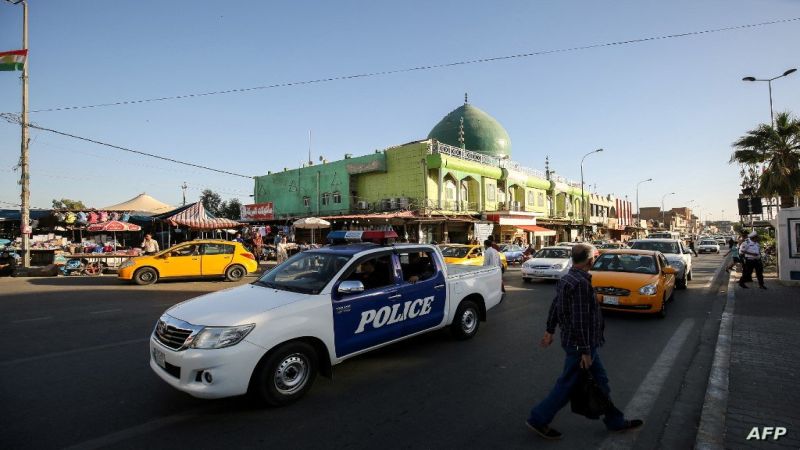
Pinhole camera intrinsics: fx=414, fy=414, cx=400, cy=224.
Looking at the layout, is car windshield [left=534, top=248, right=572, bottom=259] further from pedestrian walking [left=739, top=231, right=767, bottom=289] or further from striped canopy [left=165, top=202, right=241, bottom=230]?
striped canopy [left=165, top=202, right=241, bottom=230]

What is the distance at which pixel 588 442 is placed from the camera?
3.52 m

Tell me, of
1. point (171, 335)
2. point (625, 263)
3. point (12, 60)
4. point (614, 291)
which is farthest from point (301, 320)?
point (12, 60)

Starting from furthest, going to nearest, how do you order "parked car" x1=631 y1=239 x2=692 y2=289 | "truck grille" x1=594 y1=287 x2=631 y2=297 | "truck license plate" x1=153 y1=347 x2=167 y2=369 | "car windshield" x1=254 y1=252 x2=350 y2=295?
"parked car" x1=631 y1=239 x2=692 y2=289 < "truck grille" x1=594 y1=287 x2=631 y2=297 < "car windshield" x1=254 y1=252 x2=350 y2=295 < "truck license plate" x1=153 y1=347 x2=167 y2=369

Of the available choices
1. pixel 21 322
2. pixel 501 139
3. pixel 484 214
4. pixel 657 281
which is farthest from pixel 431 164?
pixel 21 322

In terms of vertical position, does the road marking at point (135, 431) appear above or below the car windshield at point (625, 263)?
below

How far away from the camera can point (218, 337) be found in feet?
12.7

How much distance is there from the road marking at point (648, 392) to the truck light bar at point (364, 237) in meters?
3.52

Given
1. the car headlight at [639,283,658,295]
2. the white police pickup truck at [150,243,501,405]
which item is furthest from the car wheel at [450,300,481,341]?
the car headlight at [639,283,658,295]

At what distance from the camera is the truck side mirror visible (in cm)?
461

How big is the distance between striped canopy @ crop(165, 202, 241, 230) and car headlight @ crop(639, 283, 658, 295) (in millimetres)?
21368

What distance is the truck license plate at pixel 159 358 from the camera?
411cm

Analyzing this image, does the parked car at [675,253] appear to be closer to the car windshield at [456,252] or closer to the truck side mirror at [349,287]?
the car windshield at [456,252]

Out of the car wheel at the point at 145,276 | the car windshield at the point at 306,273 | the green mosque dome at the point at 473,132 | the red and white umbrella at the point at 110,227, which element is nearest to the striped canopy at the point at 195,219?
the red and white umbrella at the point at 110,227

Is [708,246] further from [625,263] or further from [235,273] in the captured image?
[235,273]
